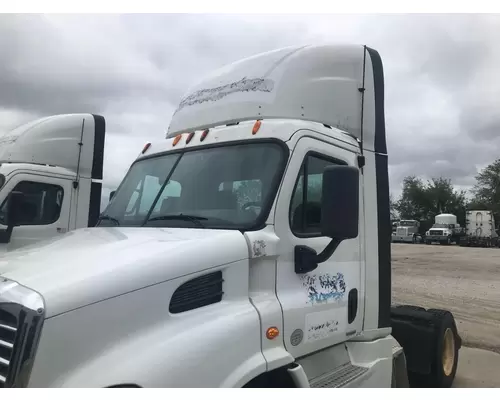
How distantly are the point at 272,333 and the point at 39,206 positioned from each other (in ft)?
18.5

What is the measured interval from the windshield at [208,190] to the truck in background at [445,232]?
1640 inches

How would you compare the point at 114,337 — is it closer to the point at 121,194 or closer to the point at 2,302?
the point at 2,302

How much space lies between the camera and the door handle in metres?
3.85

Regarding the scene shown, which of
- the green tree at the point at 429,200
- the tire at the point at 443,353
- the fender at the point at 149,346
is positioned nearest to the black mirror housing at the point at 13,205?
the fender at the point at 149,346

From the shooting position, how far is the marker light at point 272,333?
2996mm

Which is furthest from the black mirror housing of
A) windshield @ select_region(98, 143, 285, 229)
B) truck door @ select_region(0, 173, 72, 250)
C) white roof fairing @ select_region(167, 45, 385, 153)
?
white roof fairing @ select_region(167, 45, 385, 153)

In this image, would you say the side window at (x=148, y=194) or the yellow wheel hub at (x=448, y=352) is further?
the yellow wheel hub at (x=448, y=352)

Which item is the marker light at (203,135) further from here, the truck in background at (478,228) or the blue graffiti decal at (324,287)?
the truck in background at (478,228)

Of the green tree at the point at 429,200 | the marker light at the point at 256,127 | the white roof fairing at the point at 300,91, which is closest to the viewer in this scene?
the marker light at the point at 256,127

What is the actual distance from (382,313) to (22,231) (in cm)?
543

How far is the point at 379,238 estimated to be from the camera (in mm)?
4328

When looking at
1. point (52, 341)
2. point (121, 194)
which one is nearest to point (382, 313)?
point (121, 194)

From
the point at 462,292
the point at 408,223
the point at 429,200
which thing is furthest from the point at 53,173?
the point at 429,200

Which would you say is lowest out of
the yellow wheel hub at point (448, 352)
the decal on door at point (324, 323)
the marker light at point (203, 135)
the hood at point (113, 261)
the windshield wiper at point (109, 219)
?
the yellow wheel hub at point (448, 352)
